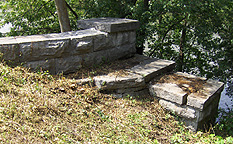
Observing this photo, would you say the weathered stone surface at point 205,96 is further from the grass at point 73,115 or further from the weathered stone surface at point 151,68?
the weathered stone surface at point 151,68

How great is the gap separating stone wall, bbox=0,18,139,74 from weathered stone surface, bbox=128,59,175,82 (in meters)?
0.59

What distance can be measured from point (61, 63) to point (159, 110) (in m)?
1.93

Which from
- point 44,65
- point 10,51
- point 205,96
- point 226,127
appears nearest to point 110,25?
point 44,65

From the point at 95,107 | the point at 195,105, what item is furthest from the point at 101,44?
the point at 195,105

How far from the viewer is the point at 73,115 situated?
3.25 meters

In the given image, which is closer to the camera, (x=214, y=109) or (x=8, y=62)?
(x=8, y=62)

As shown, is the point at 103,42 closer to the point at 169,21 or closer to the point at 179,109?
the point at 179,109

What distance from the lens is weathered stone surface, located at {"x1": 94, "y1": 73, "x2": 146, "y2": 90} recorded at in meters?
3.80

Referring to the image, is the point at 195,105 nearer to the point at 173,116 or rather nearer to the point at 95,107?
the point at 173,116

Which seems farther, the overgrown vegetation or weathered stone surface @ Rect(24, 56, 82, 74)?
weathered stone surface @ Rect(24, 56, 82, 74)

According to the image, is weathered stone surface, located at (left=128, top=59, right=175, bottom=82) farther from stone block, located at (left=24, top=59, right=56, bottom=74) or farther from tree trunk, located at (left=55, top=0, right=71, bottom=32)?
tree trunk, located at (left=55, top=0, right=71, bottom=32)

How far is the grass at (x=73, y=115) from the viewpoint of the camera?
111 inches

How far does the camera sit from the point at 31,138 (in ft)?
8.71

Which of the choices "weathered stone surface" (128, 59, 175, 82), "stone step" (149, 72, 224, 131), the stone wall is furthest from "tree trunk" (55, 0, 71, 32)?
"stone step" (149, 72, 224, 131)
